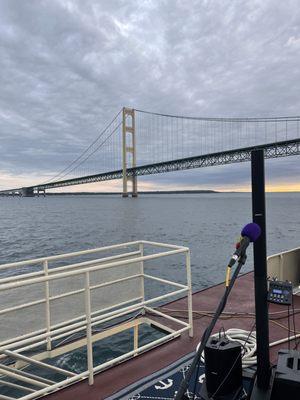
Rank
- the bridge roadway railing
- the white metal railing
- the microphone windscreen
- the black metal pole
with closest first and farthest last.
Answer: the microphone windscreen < the black metal pole < the white metal railing < the bridge roadway railing

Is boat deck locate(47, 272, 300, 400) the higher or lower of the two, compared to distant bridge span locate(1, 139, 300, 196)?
lower

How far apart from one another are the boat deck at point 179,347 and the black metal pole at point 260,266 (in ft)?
2.72

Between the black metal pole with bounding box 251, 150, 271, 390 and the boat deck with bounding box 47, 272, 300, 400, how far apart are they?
83 cm

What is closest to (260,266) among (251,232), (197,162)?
(251,232)

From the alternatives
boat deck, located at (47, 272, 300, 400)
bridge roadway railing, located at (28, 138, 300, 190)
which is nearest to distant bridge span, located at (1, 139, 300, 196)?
bridge roadway railing, located at (28, 138, 300, 190)

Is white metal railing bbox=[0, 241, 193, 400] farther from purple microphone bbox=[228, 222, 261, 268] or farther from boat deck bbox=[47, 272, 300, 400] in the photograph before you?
purple microphone bbox=[228, 222, 261, 268]

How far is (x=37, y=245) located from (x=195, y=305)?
756 inches

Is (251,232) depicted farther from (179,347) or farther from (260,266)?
(179,347)

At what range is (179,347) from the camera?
3.38 m

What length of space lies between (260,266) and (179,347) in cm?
157

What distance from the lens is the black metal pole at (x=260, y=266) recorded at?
222cm

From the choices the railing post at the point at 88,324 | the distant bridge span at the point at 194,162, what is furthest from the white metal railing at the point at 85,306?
the distant bridge span at the point at 194,162

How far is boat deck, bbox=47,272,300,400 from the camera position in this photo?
8.80 ft

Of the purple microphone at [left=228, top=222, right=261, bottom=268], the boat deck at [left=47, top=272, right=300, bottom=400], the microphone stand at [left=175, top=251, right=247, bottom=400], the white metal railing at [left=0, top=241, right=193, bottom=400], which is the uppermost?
the purple microphone at [left=228, top=222, right=261, bottom=268]
